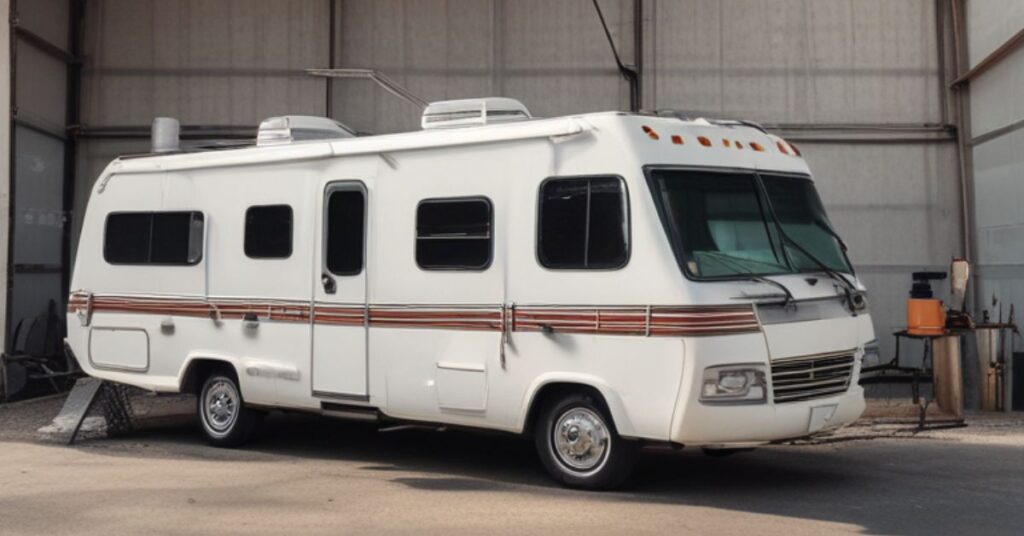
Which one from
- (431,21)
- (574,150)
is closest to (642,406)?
(574,150)

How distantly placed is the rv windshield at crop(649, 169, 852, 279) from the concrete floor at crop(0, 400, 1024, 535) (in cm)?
168

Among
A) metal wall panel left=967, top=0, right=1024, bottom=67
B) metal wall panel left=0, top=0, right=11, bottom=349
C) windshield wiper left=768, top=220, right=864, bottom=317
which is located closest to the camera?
windshield wiper left=768, top=220, right=864, bottom=317

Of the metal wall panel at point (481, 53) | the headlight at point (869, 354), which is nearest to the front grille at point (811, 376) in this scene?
the headlight at point (869, 354)

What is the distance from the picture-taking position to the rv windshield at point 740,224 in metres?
7.96

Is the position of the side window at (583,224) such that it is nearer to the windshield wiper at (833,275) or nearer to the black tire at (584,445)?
the black tire at (584,445)

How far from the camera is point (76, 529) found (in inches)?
281

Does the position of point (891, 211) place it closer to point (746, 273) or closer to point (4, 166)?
point (746, 273)

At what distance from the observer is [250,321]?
33.6 feet

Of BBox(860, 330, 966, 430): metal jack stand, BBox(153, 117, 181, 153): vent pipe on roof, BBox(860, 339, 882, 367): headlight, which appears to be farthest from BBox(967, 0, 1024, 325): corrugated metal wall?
BBox(153, 117, 181, 153): vent pipe on roof

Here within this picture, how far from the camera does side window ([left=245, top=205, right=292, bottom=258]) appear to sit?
10016mm

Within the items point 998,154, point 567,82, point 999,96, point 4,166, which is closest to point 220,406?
point 4,166

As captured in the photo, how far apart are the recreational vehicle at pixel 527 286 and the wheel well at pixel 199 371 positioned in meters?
0.02

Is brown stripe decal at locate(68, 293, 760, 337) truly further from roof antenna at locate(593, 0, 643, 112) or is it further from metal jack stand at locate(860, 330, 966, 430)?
roof antenna at locate(593, 0, 643, 112)

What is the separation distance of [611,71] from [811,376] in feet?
27.3
